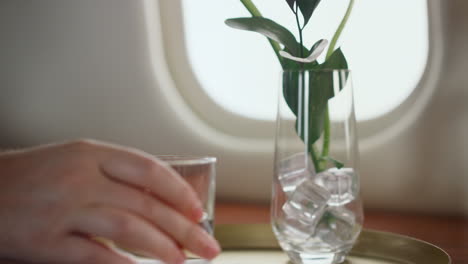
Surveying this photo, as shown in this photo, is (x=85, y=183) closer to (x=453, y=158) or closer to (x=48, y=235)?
(x=48, y=235)

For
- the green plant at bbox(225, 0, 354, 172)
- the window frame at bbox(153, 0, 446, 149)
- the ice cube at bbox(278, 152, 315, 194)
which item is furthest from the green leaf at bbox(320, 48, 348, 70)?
the window frame at bbox(153, 0, 446, 149)

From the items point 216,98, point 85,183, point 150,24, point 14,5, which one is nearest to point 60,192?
point 85,183

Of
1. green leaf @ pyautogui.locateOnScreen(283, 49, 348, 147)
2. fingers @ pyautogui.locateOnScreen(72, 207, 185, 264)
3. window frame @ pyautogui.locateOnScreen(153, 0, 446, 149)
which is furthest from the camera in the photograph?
window frame @ pyautogui.locateOnScreen(153, 0, 446, 149)

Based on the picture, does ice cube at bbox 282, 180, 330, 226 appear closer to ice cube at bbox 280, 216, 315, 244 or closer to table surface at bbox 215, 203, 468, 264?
ice cube at bbox 280, 216, 315, 244

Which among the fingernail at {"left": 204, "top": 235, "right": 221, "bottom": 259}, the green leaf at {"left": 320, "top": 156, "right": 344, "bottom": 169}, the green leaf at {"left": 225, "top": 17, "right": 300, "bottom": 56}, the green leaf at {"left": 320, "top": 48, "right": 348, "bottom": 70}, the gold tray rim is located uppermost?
the green leaf at {"left": 225, "top": 17, "right": 300, "bottom": 56}

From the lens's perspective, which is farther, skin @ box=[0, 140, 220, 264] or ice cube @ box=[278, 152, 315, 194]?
ice cube @ box=[278, 152, 315, 194]

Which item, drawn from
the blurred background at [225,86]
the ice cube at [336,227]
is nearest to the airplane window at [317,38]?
the blurred background at [225,86]

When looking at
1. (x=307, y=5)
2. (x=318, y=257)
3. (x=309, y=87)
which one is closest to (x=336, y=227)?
(x=318, y=257)

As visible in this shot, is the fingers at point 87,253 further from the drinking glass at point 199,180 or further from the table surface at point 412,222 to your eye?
the table surface at point 412,222
